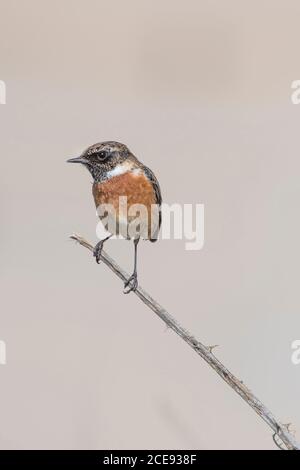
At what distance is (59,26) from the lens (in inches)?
42.1

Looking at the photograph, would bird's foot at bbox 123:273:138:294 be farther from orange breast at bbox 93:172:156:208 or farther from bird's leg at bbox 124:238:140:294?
orange breast at bbox 93:172:156:208

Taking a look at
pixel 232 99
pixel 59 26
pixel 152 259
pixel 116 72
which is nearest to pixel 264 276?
pixel 152 259

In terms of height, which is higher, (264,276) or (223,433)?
(264,276)

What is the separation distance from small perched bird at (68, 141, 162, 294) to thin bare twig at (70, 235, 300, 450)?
3 cm

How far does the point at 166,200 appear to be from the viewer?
1.08 metres

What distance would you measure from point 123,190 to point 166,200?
94 millimetres

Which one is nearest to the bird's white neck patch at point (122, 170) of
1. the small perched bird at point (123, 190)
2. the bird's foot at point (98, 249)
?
the small perched bird at point (123, 190)

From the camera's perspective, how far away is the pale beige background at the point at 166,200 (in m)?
1.07

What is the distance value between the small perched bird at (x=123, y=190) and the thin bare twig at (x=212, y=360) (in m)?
0.03

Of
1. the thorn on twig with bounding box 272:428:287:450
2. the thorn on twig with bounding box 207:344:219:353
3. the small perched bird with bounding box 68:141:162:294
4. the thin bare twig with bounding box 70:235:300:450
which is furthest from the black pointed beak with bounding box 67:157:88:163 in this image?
the thorn on twig with bounding box 272:428:287:450

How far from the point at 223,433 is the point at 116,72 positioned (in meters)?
Answer: 0.70

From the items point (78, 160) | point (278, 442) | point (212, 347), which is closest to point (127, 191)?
point (78, 160)

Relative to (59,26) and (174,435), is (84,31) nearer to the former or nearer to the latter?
(59,26)

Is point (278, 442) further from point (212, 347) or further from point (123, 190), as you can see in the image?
point (123, 190)
